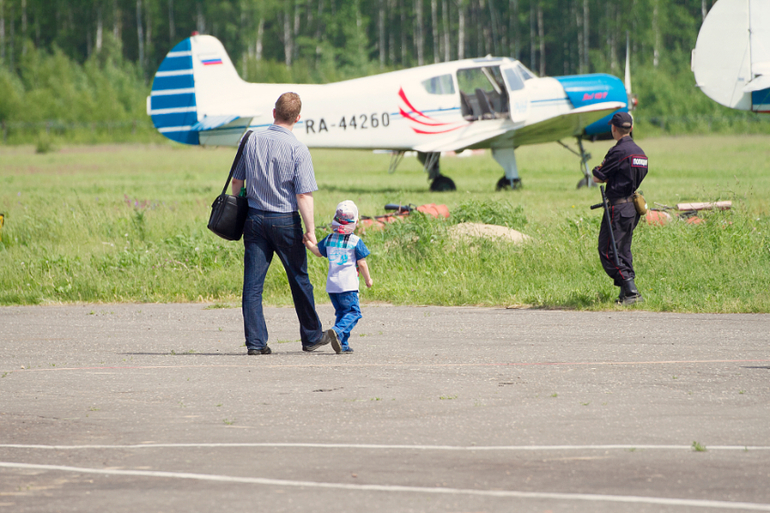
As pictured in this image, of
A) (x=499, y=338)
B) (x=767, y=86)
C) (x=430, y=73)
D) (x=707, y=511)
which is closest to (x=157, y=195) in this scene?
(x=430, y=73)

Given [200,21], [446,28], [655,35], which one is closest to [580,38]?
[655,35]

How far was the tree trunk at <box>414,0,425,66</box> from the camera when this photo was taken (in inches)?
3006

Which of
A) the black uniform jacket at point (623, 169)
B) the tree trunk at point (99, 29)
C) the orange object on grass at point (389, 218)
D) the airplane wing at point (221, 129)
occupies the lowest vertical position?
the orange object on grass at point (389, 218)

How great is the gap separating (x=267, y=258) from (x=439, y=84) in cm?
1545

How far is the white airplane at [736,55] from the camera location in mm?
17984

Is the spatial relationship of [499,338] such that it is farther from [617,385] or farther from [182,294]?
[182,294]

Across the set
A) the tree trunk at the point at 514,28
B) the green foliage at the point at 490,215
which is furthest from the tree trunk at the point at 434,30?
the green foliage at the point at 490,215

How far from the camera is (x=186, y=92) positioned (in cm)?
2206

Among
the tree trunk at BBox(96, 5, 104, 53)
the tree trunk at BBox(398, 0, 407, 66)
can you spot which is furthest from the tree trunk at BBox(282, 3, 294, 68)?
the tree trunk at BBox(96, 5, 104, 53)

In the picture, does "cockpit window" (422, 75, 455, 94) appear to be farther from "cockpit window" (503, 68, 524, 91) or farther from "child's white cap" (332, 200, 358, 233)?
"child's white cap" (332, 200, 358, 233)

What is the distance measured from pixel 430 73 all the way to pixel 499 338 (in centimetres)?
1476

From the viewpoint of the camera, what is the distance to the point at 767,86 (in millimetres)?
17859

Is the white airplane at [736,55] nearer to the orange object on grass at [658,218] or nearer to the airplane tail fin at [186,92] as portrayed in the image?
the orange object on grass at [658,218]

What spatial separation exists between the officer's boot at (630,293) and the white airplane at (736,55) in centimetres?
1050
